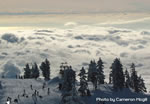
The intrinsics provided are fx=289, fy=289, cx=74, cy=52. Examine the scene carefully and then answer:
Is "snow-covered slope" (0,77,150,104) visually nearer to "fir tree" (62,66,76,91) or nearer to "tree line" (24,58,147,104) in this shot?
"tree line" (24,58,147,104)

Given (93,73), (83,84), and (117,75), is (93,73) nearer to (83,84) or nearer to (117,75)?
(117,75)

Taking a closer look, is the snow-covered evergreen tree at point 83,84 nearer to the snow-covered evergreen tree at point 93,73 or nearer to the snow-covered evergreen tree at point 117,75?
the snow-covered evergreen tree at point 93,73

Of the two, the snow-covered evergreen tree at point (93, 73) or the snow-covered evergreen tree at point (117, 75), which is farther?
the snow-covered evergreen tree at point (117, 75)

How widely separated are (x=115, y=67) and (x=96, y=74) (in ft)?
33.8

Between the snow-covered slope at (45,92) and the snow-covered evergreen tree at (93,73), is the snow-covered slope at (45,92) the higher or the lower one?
the lower one

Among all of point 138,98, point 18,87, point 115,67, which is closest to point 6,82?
point 18,87

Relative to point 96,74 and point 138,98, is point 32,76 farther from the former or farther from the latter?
point 138,98

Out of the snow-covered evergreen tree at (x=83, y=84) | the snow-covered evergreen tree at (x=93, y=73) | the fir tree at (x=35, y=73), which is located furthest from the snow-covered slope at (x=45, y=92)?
the fir tree at (x=35, y=73)

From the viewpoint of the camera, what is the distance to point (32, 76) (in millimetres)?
159875

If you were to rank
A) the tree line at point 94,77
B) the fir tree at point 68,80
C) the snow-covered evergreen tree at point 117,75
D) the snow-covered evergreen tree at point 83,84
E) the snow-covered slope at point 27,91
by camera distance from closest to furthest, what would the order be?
the snow-covered slope at point 27,91 < the fir tree at point 68,80 < the tree line at point 94,77 < the snow-covered evergreen tree at point 83,84 < the snow-covered evergreen tree at point 117,75

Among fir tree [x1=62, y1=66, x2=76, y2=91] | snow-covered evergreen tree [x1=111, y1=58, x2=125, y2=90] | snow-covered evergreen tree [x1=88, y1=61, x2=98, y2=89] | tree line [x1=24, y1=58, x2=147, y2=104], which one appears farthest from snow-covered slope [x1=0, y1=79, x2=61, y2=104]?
snow-covered evergreen tree [x1=111, y1=58, x2=125, y2=90]

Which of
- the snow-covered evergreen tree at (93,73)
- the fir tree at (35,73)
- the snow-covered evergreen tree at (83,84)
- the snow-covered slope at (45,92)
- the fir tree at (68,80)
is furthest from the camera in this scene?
the fir tree at (35,73)

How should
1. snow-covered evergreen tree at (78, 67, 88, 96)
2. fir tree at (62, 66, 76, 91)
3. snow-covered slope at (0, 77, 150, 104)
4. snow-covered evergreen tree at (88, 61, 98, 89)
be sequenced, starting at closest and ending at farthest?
fir tree at (62, 66, 76, 91) < snow-covered slope at (0, 77, 150, 104) < snow-covered evergreen tree at (78, 67, 88, 96) < snow-covered evergreen tree at (88, 61, 98, 89)

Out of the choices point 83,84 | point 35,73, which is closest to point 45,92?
point 83,84
